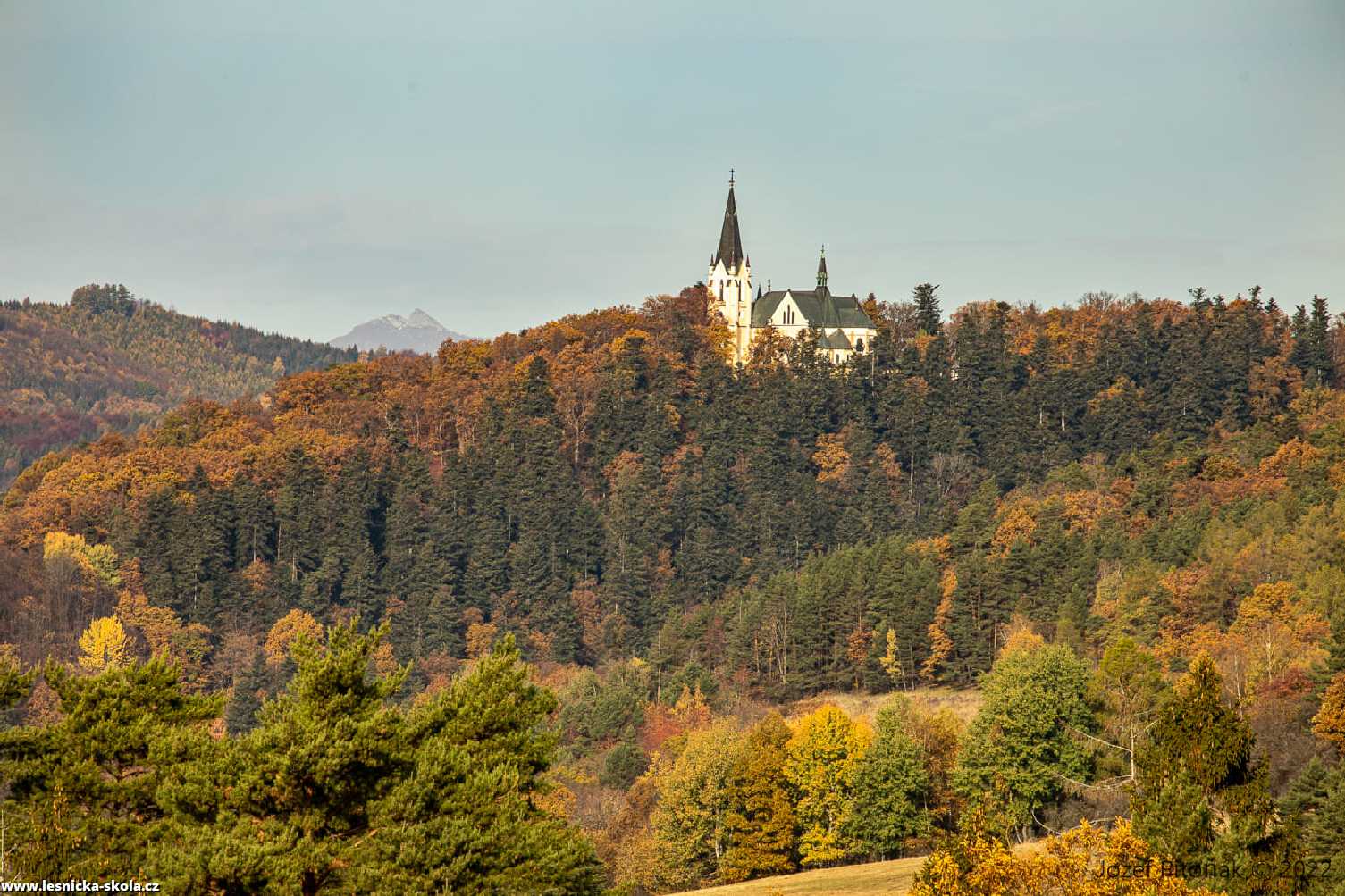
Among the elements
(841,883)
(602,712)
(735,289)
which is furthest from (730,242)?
(841,883)

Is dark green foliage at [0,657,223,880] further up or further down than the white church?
further down

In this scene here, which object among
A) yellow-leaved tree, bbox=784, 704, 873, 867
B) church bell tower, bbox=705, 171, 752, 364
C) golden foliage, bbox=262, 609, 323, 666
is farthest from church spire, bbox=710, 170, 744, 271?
yellow-leaved tree, bbox=784, 704, 873, 867

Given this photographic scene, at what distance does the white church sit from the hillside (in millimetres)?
2317

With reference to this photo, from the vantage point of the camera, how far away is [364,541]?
4756 inches

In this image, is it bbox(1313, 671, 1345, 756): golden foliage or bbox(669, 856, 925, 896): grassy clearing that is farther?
bbox(1313, 671, 1345, 756): golden foliage

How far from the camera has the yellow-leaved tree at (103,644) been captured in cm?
10675

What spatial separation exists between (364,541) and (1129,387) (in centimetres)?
5533

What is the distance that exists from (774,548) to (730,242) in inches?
1434

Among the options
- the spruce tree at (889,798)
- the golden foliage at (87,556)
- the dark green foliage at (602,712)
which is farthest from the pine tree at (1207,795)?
the golden foliage at (87,556)

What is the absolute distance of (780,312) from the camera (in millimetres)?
137875

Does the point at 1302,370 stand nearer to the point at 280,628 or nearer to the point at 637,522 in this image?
the point at 637,522

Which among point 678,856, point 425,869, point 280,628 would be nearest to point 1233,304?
point 280,628

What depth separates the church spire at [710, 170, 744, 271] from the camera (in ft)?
460

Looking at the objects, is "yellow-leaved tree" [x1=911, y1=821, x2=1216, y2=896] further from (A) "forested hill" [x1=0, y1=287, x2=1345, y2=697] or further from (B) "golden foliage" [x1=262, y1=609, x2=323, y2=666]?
(B) "golden foliage" [x1=262, y1=609, x2=323, y2=666]
